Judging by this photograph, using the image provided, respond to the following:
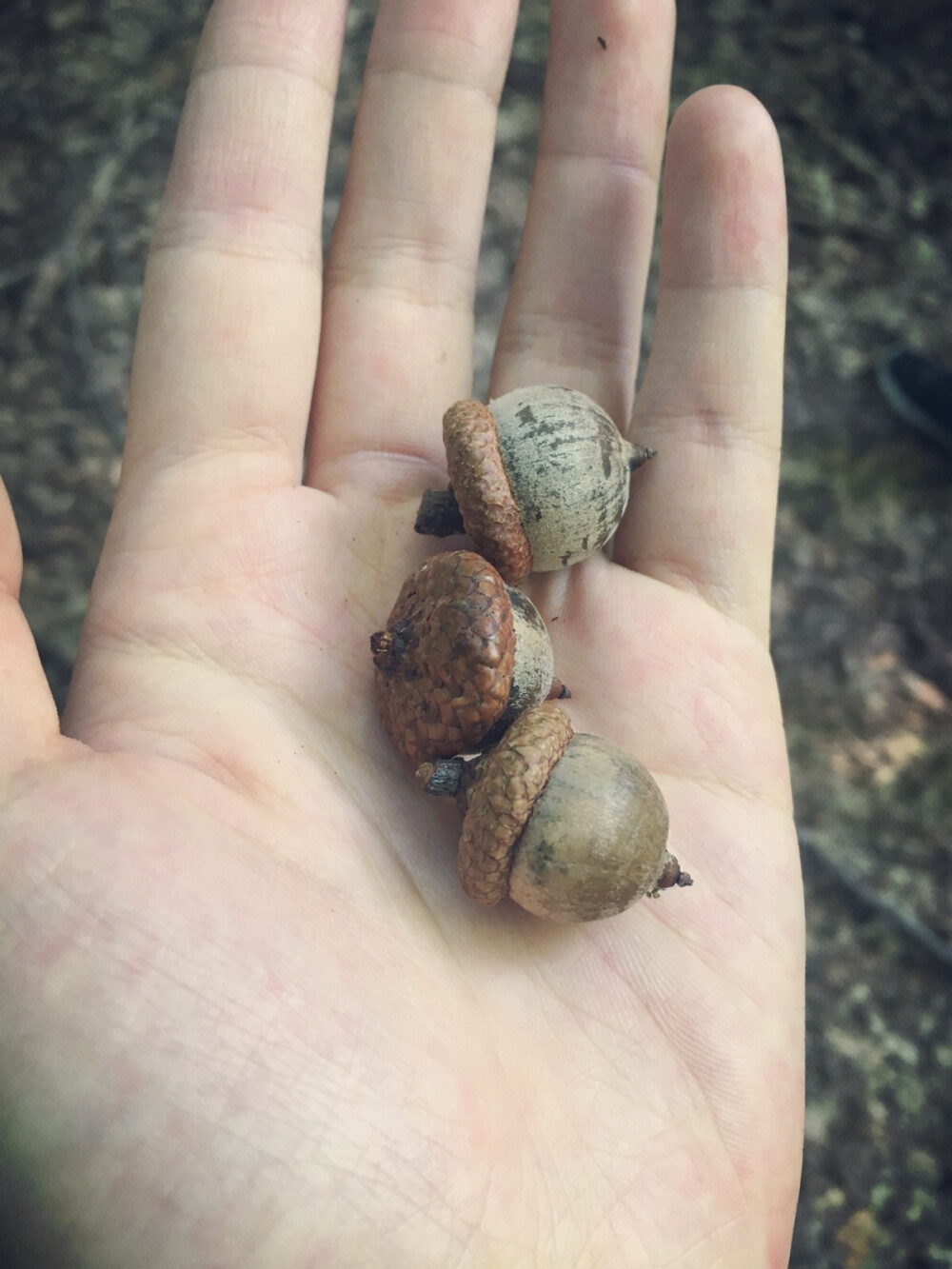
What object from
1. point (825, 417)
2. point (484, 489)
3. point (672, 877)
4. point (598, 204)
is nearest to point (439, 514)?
point (484, 489)

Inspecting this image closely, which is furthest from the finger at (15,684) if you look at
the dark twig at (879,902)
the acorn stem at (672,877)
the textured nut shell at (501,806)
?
the dark twig at (879,902)

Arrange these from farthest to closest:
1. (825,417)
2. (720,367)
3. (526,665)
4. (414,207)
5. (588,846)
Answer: (825,417) → (414,207) → (720,367) → (526,665) → (588,846)

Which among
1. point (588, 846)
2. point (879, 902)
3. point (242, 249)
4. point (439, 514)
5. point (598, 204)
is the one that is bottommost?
point (879, 902)

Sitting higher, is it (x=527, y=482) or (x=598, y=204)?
(x=598, y=204)

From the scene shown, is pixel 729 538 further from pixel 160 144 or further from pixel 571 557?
pixel 160 144

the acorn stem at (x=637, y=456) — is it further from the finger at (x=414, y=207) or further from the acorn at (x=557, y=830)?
the acorn at (x=557, y=830)

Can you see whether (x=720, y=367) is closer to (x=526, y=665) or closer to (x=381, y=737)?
(x=526, y=665)

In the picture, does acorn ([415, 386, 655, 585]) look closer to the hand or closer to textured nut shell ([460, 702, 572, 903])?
the hand
